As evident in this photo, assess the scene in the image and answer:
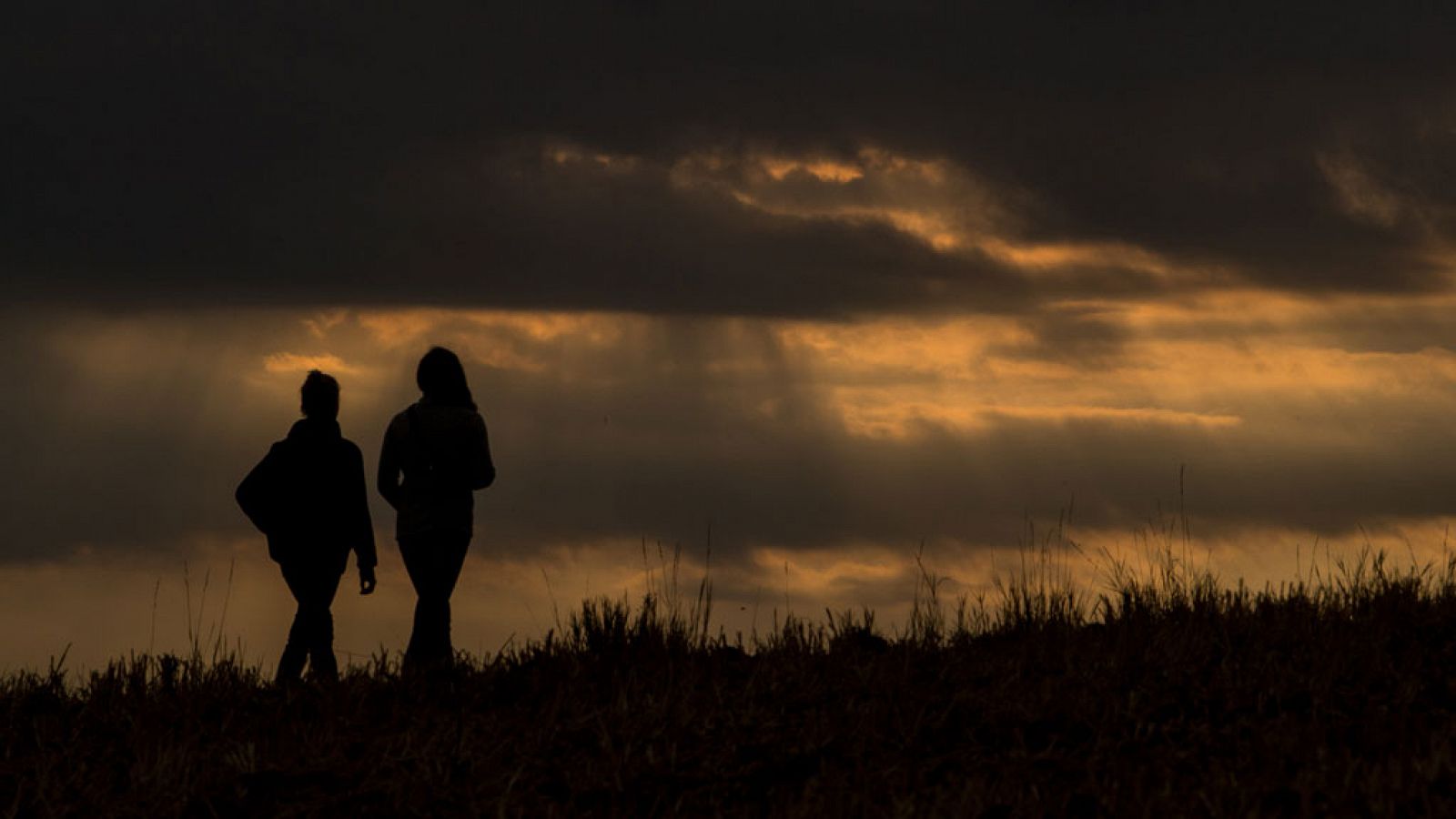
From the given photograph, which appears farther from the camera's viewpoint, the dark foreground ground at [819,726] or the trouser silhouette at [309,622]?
the trouser silhouette at [309,622]

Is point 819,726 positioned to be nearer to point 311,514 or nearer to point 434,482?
point 434,482

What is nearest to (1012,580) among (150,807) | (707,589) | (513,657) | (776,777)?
(707,589)

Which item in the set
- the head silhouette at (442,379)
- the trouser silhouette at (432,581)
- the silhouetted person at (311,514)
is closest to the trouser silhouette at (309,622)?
the silhouetted person at (311,514)

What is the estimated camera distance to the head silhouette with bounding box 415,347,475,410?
393 inches

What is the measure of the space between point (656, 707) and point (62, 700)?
3642mm

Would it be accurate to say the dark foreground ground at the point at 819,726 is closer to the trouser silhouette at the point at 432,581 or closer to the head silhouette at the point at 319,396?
the trouser silhouette at the point at 432,581

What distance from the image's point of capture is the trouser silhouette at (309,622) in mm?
10172

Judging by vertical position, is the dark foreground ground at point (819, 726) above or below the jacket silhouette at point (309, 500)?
below

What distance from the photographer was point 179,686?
29.0 feet

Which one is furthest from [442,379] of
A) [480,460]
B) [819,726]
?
[819,726]

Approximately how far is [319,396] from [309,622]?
4.53ft

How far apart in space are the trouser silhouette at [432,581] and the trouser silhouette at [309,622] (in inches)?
24.7

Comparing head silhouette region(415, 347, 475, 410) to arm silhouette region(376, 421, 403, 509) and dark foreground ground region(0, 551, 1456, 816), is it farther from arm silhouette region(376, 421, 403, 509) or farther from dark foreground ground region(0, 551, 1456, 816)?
dark foreground ground region(0, 551, 1456, 816)

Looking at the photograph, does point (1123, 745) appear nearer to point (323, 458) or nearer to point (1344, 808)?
point (1344, 808)
